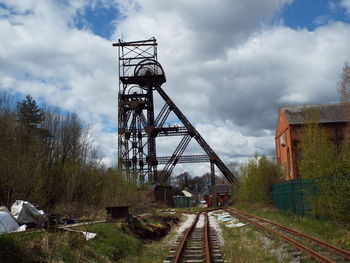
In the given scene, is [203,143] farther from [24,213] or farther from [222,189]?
[24,213]

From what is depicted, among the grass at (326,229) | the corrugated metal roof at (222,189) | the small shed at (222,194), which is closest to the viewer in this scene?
the grass at (326,229)

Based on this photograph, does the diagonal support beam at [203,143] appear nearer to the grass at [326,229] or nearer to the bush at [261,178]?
the bush at [261,178]

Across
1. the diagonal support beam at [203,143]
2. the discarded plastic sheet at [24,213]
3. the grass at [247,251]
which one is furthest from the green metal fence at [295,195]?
the diagonal support beam at [203,143]

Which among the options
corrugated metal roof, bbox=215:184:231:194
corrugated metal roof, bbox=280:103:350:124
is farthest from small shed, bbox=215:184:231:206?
corrugated metal roof, bbox=280:103:350:124

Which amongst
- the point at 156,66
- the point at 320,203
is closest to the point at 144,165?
the point at 156,66

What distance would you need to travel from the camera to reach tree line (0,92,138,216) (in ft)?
50.9

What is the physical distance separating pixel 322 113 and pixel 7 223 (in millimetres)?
35490

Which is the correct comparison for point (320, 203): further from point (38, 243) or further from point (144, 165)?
point (144, 165)

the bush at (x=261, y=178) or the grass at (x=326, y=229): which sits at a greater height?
the bush at (x=261, y=178)

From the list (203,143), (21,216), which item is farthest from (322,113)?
(21,216)

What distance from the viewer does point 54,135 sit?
2392 centimetres

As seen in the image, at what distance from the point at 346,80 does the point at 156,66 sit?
896 inches

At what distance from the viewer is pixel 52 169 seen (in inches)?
822

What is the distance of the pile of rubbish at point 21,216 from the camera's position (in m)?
10.7
